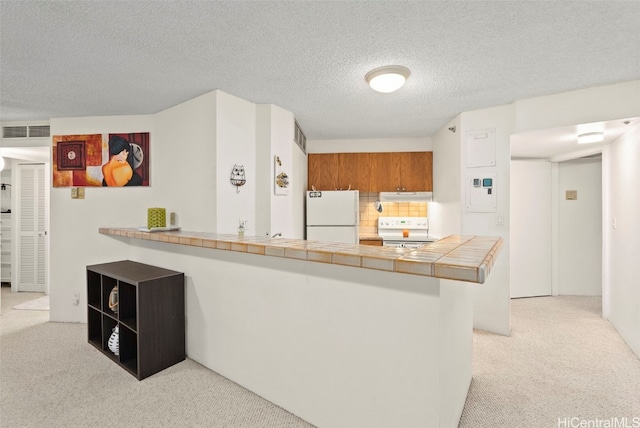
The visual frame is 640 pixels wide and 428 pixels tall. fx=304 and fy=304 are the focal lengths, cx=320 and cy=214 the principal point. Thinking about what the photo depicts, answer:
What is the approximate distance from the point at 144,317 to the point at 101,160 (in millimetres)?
2183

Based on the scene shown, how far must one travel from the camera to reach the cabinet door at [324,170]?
4.77 meters

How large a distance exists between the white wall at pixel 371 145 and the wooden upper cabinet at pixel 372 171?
0.08 meters

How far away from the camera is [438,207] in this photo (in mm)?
4363

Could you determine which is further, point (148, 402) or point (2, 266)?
point (2, 266)

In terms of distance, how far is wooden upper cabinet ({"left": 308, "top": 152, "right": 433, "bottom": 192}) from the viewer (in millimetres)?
4621

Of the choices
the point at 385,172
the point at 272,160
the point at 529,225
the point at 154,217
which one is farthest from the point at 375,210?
the point at 154,217

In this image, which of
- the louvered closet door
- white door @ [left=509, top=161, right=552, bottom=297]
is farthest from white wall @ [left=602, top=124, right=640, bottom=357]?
the louvered closet door

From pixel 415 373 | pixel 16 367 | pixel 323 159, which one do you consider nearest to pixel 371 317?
pixel 415 373

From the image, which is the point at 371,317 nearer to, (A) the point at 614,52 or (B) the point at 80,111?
(A) the point at 614,52

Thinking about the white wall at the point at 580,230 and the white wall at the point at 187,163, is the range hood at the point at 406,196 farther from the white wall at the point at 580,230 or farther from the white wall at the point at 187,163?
the white wall at the point at 187,163

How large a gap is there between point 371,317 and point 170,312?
1702 mm

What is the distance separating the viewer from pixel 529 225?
14.3 feet

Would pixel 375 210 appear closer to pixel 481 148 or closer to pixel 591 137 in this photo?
pixel 481 148

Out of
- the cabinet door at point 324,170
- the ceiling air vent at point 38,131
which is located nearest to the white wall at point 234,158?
the cabinet door at point 324,170
